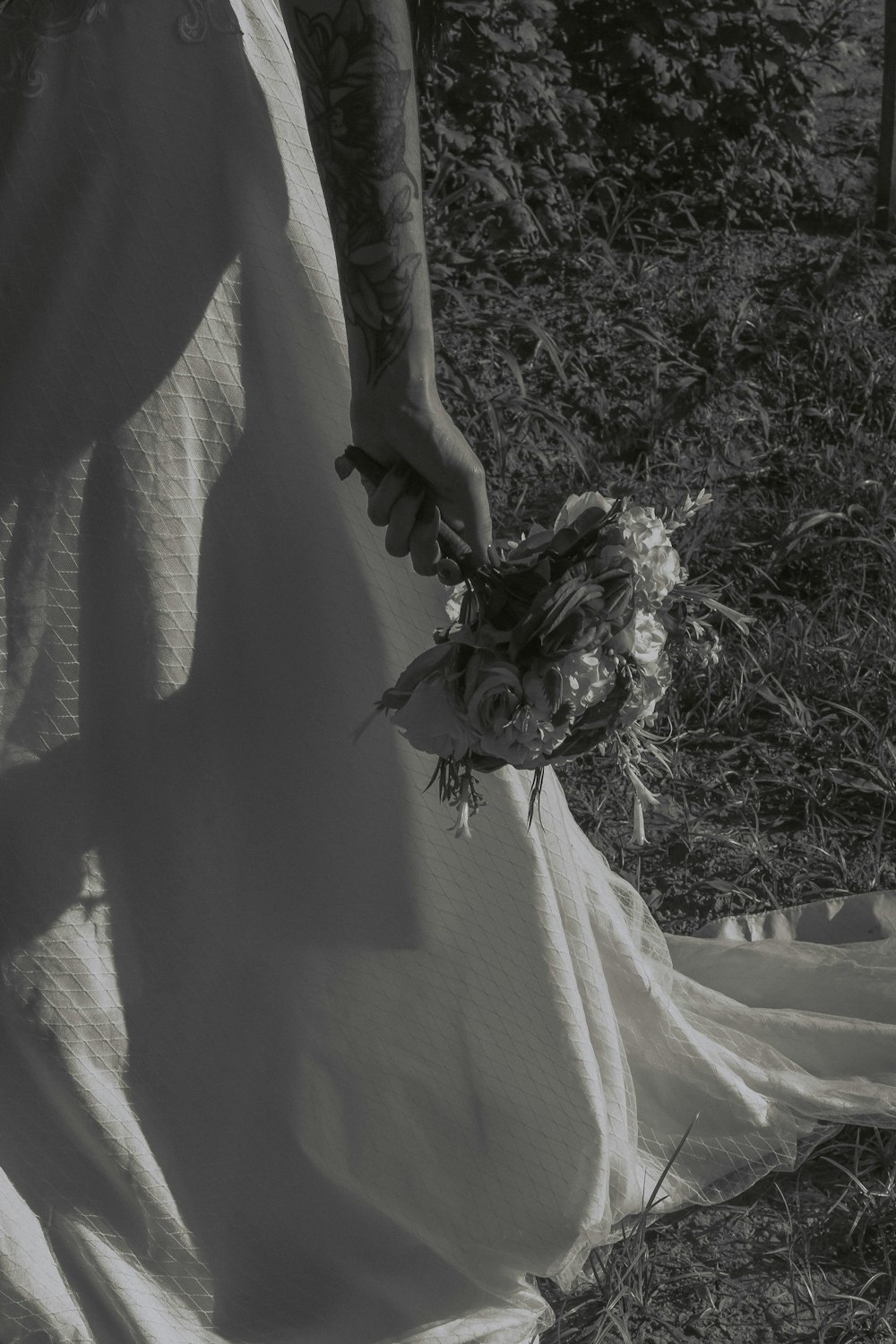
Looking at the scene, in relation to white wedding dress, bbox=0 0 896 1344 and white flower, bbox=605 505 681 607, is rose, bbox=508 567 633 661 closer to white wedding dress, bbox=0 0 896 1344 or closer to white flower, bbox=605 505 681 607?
white flower, bbox=605 505 681 607

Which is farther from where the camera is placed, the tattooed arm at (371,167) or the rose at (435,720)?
the rose at (435,720)

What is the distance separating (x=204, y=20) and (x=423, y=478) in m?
0.52

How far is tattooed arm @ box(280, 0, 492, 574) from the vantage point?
1.32 metres

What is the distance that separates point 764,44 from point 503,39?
0.82 m

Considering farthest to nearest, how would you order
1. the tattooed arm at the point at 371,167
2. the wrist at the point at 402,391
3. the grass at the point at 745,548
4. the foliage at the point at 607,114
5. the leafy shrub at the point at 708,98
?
1. the leafy shrub at the point at 708,98
2. the foliage at the point at 607,114
3. the grass at the point at 745,548
4. the wrist at the point at 402,391
5. the tattooed arm at the point at 371,167

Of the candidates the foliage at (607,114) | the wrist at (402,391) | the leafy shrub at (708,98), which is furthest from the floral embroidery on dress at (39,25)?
the leafy shrub at (708,98)

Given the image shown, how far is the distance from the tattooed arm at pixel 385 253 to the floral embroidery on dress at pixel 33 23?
0.26 m

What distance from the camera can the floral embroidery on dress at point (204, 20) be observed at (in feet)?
4.89

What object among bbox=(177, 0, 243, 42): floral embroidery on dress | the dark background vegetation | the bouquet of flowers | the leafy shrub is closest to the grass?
the dark background vegetation

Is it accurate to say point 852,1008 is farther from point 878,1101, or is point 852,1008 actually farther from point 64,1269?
point 64,1269

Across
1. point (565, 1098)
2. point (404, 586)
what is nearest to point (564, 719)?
point (404, 586)

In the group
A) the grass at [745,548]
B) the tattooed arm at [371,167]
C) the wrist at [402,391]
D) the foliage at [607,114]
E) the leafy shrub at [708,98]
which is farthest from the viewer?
the leafy shrub at [708,98]

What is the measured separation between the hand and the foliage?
2245mm

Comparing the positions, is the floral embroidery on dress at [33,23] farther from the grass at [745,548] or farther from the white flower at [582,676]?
the grass at [745,548]
